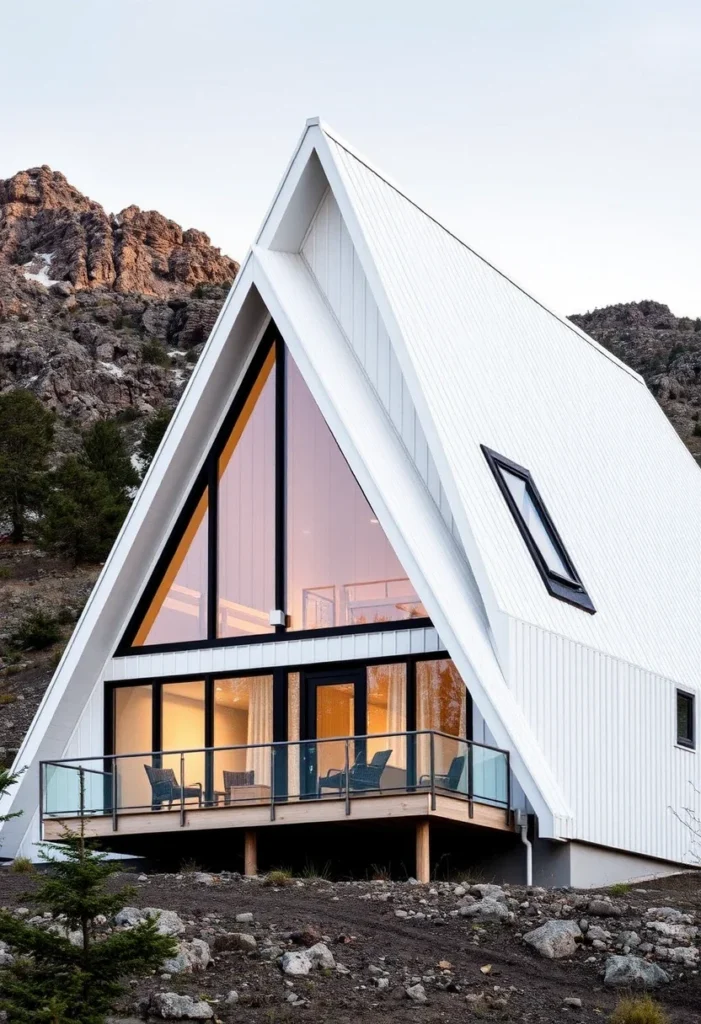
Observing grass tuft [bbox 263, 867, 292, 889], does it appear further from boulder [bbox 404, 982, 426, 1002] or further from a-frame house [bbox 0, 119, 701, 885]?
boulder [bbox 404, 982, 426, 1002]

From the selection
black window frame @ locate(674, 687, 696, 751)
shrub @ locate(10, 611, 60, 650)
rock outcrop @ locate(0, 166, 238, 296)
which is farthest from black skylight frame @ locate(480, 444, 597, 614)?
rock outcrop @ locate(0, 166, 238, 296)

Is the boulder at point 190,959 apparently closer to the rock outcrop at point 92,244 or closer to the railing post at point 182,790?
the railing post at point 182,790

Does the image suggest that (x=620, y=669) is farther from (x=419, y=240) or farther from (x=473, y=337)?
(x=419, y=240)

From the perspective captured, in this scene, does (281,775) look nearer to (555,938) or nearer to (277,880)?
(277,880)

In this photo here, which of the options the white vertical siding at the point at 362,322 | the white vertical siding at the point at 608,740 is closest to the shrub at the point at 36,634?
the white vertical siding at the point at 362,322

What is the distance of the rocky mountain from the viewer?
78250 mm

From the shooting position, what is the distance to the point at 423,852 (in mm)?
18734

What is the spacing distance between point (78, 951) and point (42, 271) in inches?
3901

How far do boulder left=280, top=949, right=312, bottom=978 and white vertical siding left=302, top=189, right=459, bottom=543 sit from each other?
817 cm

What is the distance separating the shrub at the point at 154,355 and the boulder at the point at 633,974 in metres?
69.8

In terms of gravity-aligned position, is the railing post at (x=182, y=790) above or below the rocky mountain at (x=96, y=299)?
below

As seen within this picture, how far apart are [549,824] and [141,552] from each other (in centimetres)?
745

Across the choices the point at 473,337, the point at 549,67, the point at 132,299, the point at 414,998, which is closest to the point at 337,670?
the point at 473,337

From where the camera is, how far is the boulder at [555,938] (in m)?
14.6
